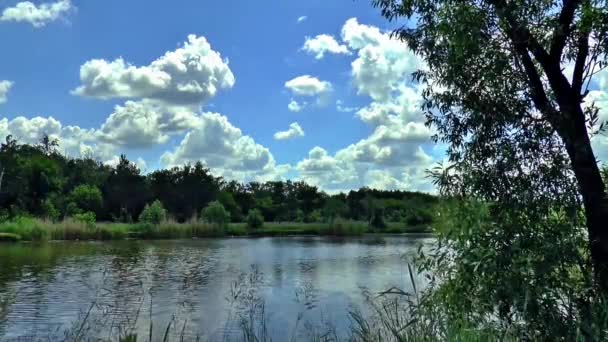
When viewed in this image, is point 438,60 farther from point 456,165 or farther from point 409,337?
point 409,337

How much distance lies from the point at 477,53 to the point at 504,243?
224 centimetres

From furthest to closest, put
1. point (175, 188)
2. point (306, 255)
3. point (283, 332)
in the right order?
1. point (175, 188)
2. point (306, 255)
3. point (283, 332)

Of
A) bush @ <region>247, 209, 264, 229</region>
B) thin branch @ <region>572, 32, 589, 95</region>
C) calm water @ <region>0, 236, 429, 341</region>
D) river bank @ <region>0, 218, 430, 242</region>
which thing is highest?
thin branch @ <region>572, 32, 589, 95</region>

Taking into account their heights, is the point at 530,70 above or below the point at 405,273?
above

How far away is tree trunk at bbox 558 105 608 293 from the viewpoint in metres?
6.80

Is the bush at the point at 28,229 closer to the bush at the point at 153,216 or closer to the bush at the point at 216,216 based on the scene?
the bush at the point at 153,216

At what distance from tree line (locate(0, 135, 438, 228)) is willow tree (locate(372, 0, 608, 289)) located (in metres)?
57.5

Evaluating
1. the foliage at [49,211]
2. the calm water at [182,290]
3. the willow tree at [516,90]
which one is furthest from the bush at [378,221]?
the willow tree at [516,90]

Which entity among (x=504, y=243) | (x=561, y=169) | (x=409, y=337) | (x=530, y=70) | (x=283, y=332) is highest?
(x=530, y=70)

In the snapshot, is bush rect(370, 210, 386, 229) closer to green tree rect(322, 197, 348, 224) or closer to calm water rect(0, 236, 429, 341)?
green tree rect(322, 197, 348, 224)

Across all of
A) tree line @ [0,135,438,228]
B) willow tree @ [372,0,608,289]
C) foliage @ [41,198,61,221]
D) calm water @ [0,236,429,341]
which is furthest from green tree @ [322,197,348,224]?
willow tree @ [372,0,608,289]

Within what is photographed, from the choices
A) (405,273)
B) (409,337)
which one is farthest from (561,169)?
(405,273)

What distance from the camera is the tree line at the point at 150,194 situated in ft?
202

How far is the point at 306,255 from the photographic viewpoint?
121 feet
